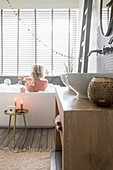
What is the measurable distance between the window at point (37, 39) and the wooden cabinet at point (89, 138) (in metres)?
4.46

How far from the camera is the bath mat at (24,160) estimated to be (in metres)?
2.01

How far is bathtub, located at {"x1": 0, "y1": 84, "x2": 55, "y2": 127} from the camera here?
3354mm

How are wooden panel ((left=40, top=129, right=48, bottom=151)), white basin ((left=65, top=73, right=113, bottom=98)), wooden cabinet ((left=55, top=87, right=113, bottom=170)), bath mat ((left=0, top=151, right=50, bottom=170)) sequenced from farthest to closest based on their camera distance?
wooden panel ((left=40, top=129, right=48, bottom=151)), bath mat ((left=0, top=151, right=50, bottom=170)), white basin ((left=65, top=73, right=113, bottom=98)), wooden cabinet ((left=55, top=87, right=113, bottom=170))

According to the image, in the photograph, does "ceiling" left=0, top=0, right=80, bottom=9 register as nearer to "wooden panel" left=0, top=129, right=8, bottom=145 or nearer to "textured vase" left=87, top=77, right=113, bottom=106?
"wooden panel" left=0, top=129, right=8, bottom=145

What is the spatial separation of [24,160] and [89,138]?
1.59 meters

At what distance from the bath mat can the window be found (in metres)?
3.09

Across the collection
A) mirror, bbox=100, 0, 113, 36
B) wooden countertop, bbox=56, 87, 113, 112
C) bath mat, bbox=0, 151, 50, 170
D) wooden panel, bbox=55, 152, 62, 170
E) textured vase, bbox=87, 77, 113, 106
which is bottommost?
bath mat, bbox=0, 151, 50, 170

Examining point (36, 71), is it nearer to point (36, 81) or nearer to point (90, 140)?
point (36, 81)

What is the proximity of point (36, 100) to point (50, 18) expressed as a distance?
8.93 ft

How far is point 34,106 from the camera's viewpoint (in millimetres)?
3359

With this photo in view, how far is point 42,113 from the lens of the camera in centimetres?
337

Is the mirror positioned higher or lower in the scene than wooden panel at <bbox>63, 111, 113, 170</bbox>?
higher

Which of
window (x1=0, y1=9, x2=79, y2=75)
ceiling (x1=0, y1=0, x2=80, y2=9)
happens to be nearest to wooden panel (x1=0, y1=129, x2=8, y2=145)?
window (x1=0, y1=9, x2=79, y2=75)

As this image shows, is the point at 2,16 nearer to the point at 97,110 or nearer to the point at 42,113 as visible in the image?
the point at 42,113
